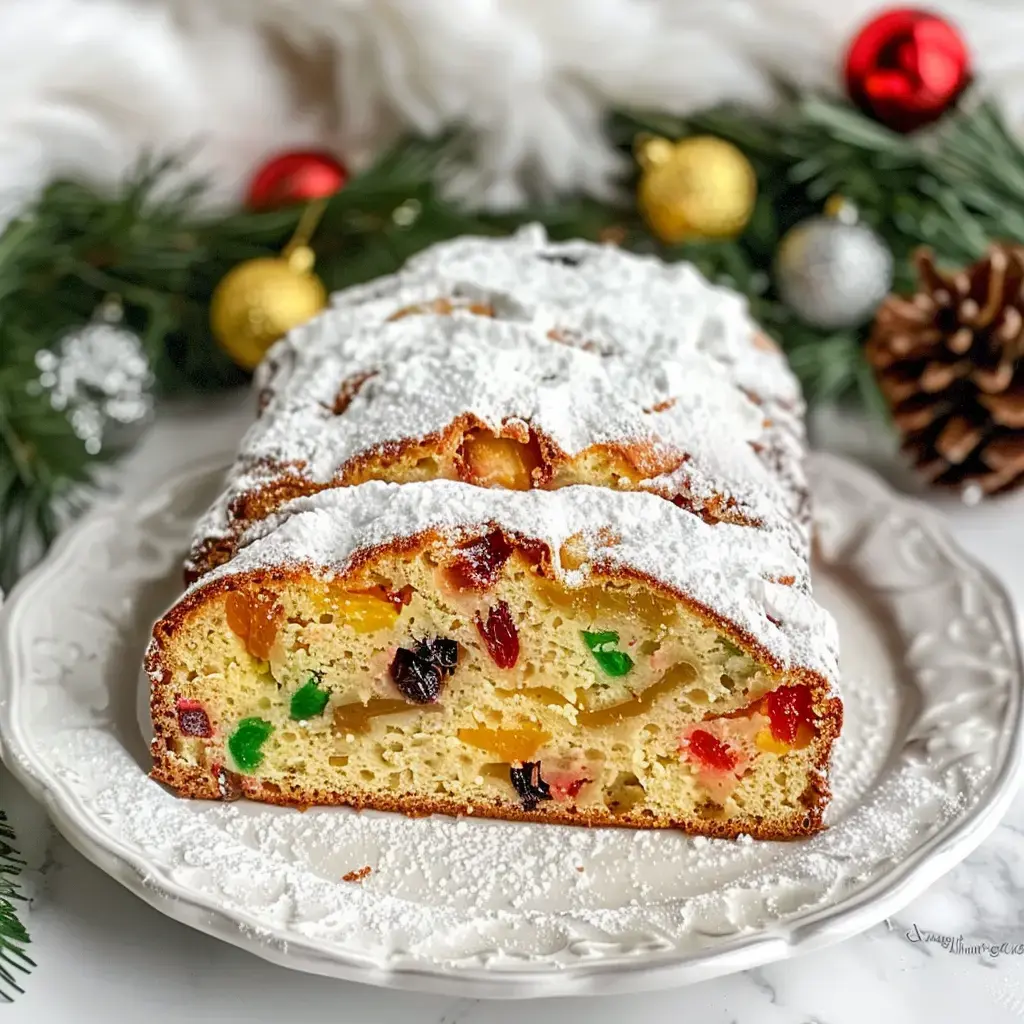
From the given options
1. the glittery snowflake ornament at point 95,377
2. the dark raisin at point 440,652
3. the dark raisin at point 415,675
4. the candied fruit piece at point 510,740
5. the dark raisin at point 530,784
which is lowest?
the glittery snowflake ornament at point 95,377

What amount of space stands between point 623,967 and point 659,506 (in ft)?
2.03

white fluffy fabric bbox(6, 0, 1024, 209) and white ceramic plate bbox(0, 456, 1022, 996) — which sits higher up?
white fluffy fabric bbox(6, 0, 1024, 209)

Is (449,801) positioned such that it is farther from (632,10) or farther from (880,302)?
(632,10)

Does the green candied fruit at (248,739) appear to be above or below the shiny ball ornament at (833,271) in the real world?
below

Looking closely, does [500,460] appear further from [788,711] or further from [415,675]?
[788,711]

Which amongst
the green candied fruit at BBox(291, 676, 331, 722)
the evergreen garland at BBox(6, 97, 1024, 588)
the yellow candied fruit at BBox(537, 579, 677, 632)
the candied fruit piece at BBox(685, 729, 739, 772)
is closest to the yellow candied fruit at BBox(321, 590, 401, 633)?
the green candied fruit at BBox(291, 676, 331, 722)

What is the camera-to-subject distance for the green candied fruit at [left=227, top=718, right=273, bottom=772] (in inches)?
73.0

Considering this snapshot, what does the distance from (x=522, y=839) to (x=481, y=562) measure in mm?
395

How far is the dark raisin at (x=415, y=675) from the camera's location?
1.80 m

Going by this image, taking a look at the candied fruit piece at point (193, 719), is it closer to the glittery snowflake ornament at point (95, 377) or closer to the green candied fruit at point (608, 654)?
the green candied fruit at point (608, 654)

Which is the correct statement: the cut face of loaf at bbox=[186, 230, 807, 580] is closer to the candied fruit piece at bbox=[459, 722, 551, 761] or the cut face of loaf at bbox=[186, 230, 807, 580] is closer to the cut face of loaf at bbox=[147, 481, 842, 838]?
the cut face of loaf at bbox=[147, 481, 842, 838]

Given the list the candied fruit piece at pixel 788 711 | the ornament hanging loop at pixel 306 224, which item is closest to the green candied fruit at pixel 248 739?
the candied fruit piece at pixel 788 711

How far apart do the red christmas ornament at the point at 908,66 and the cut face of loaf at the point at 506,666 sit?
4.16 ft

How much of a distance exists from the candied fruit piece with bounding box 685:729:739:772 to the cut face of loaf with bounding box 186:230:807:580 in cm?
31
